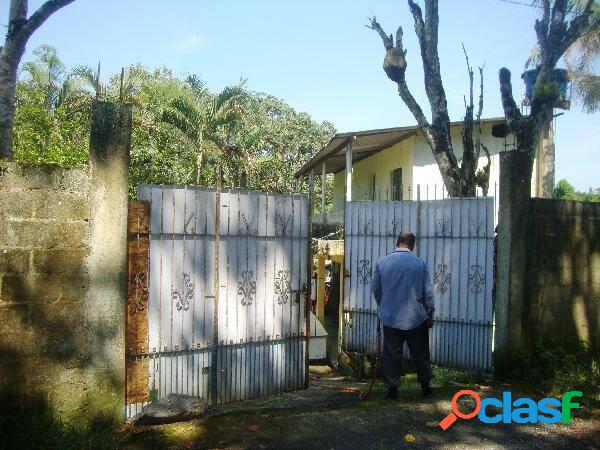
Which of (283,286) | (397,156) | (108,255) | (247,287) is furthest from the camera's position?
(397,156)

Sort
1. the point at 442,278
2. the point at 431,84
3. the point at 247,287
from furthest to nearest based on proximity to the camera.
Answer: the point at 431,84
the point at 442,278
the point at 247,287

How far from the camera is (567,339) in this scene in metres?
6.34

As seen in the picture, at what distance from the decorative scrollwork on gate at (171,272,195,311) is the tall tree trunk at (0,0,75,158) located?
2803 mm

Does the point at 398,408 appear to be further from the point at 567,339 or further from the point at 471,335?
the point at 567,339

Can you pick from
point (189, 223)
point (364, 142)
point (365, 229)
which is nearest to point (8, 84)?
point (189, 223)

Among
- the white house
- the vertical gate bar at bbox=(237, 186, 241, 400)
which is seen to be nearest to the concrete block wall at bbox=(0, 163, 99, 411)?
the vertical gate bar at bbox=(237, 186, 241, 400)

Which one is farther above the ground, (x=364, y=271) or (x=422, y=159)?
(x=422, y=159)

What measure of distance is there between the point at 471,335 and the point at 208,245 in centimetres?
362

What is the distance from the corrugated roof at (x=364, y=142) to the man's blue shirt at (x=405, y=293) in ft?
22.5

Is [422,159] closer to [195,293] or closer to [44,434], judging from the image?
[195,293]

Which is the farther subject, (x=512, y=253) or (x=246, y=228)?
(x=512, y=253)

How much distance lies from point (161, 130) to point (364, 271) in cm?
927

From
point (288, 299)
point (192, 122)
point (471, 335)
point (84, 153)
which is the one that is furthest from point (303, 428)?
point (192, 122)

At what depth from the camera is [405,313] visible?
502 cm
